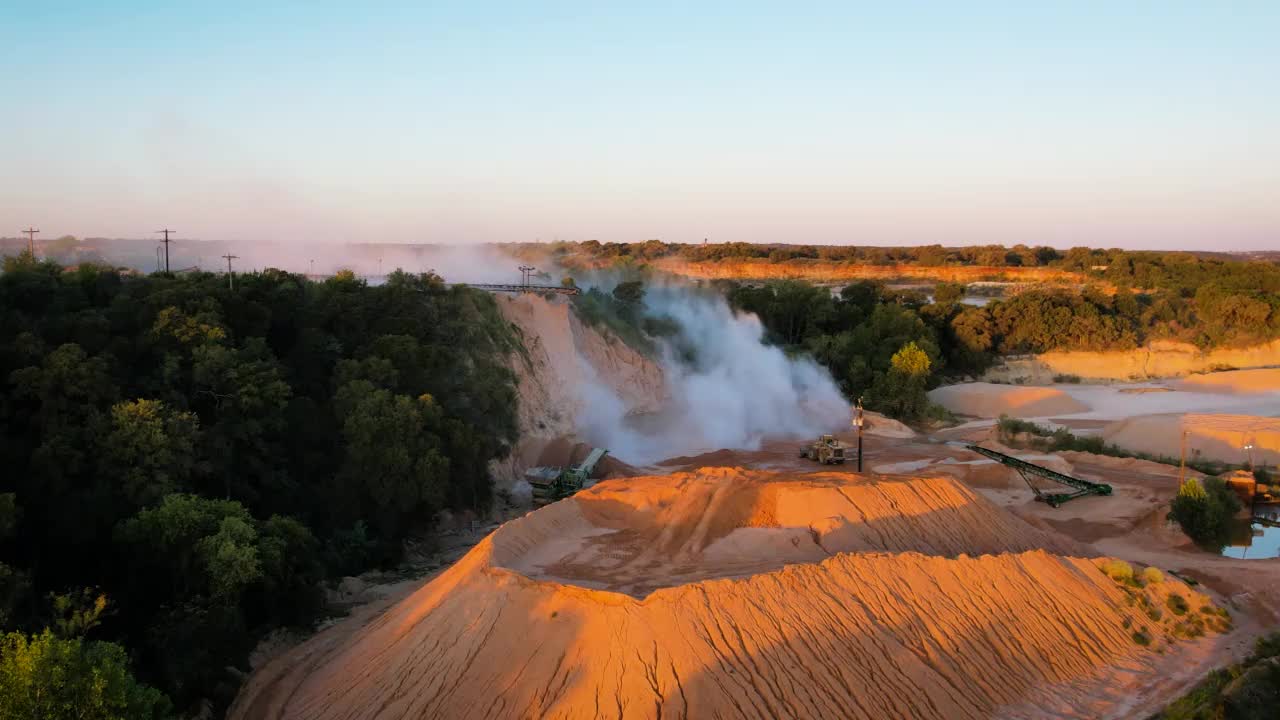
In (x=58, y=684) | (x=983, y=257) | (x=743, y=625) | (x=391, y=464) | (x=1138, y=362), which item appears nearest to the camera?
(x=58, y=684)

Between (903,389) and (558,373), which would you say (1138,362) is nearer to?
(903,389)

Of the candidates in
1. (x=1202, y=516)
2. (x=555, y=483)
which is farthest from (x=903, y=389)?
(x=555, y=483)

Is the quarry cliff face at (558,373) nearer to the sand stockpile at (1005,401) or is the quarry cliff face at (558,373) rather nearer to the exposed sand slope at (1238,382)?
the sand stockpile at (1005,401)

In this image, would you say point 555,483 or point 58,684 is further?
point 555,483

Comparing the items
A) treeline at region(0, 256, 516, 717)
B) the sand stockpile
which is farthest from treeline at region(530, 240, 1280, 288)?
treeline at region(0, 256, 516, 717)

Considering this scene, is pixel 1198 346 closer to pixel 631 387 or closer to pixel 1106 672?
pixel 631 387

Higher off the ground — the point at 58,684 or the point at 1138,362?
the point at 58,684

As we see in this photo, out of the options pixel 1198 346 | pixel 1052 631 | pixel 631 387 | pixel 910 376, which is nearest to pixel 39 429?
pixel 1052 631
